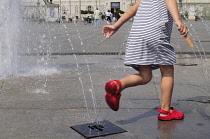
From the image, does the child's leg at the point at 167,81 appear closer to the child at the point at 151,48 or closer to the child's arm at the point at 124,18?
the child at the point at 151,48

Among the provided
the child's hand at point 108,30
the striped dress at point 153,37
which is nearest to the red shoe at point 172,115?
the striped dress at point 153,37

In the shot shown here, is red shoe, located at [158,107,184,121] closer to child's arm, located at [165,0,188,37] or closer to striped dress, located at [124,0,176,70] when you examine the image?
striped dress, located at [124,0,176,70]

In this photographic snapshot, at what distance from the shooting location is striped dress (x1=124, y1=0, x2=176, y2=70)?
330cm

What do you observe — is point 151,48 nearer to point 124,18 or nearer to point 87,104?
point 124,18

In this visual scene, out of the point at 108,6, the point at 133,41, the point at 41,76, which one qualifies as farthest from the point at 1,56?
the point at 108,6

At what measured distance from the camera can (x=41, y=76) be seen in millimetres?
5891

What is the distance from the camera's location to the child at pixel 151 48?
325 cm

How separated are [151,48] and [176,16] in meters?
0.36

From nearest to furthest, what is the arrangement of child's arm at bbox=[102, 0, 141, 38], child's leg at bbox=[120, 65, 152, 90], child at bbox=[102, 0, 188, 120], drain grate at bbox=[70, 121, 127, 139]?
drain grate at bbox=[70, 121, 127, 139] → child at bbox=[102, 0, 188, 120] → child's leg at bbox=[120, 65, 152, 90] → child's arm at bbox=[102, 0, 141, 38]

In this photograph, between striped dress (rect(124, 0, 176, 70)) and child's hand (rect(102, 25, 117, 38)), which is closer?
striped dress (rect(124, 0, 176, 70))

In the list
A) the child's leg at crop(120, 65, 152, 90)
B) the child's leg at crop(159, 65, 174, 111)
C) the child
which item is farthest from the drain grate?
the child's leg at crop(159, 65, 174, 111)

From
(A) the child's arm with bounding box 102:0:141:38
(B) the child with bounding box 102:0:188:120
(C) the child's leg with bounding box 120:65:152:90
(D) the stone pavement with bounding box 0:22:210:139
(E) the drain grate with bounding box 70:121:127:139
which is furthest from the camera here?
(A) the child's arm with bounding box 102:0:141:38

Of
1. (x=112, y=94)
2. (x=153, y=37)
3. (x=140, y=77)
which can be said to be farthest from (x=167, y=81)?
(x=112, y=94)

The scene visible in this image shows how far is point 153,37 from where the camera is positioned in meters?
3.29
